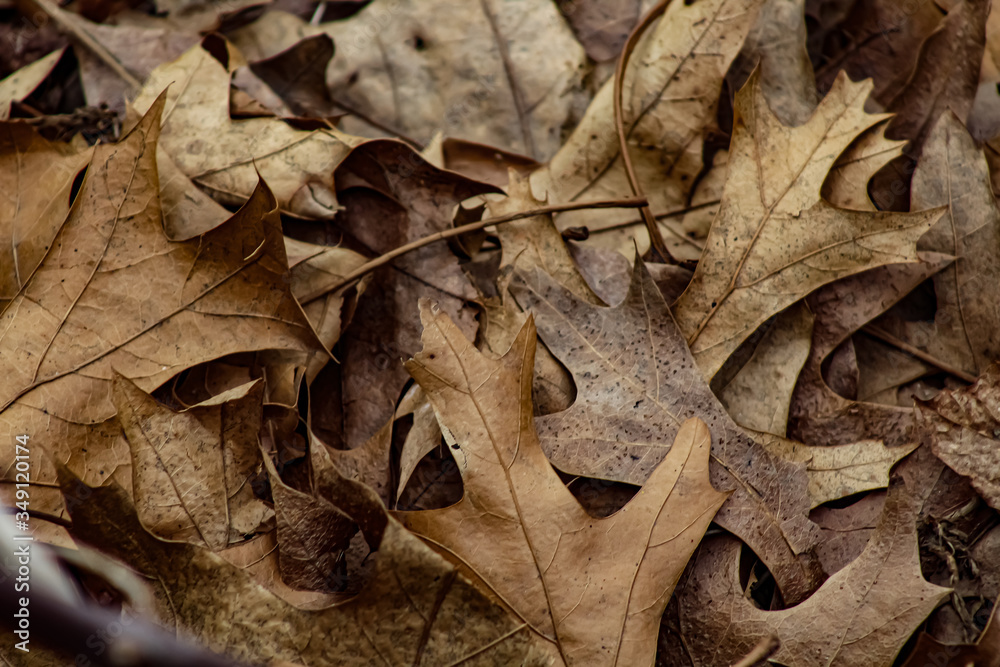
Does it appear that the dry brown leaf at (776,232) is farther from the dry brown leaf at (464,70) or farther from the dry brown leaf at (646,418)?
the dry brown leaf at (464,70)

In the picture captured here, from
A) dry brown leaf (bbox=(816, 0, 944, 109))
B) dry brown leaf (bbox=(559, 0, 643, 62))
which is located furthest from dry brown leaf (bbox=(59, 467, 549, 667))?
dry brown leaf (bbox=(816, 0, 944, 109))

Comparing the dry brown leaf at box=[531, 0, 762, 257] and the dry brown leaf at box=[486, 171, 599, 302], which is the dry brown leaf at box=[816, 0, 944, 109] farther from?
the dry brown leaf at box=[486, 171, 599, 302]

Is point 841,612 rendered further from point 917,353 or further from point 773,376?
point 917,353

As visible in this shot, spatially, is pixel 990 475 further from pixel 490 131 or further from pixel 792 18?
pixel 490 131

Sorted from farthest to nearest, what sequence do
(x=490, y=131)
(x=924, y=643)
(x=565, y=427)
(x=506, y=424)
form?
(x=490, y=131), (x=565, y=427), (x=506, y=424), (x=924, y=643)

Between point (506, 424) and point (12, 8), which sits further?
point (12, 8)

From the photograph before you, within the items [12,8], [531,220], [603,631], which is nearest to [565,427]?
[603,631]

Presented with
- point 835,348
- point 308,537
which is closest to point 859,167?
point 835,348
